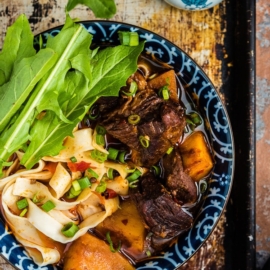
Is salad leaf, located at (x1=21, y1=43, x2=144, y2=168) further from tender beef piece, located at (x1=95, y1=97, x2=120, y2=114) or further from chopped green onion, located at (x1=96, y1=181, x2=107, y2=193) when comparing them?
chopped green onion, located at (x1=96, y1=181, x2=107, y2=193)

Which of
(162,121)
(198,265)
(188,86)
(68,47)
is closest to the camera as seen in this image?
(68,47)

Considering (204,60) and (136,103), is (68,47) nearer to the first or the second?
(136,103)

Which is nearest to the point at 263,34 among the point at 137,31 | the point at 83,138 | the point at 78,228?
the point at 137,31

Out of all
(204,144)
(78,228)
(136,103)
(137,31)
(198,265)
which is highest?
(137,31)

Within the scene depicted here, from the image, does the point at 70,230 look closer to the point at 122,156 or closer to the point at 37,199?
the point at 37,199

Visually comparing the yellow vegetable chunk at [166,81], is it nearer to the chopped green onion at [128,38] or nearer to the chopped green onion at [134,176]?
the chopped green onion at [128,38]

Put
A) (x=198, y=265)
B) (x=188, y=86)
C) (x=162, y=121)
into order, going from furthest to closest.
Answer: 1. (x=198, y=265)
2. (x=188, y=86)
3. (x=162, y=121)

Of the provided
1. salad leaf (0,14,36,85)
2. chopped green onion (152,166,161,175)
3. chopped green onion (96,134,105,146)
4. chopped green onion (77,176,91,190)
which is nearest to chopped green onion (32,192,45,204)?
chopped green onion (77,176,91,190)

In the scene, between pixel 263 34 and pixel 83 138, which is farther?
pixel 263 34
